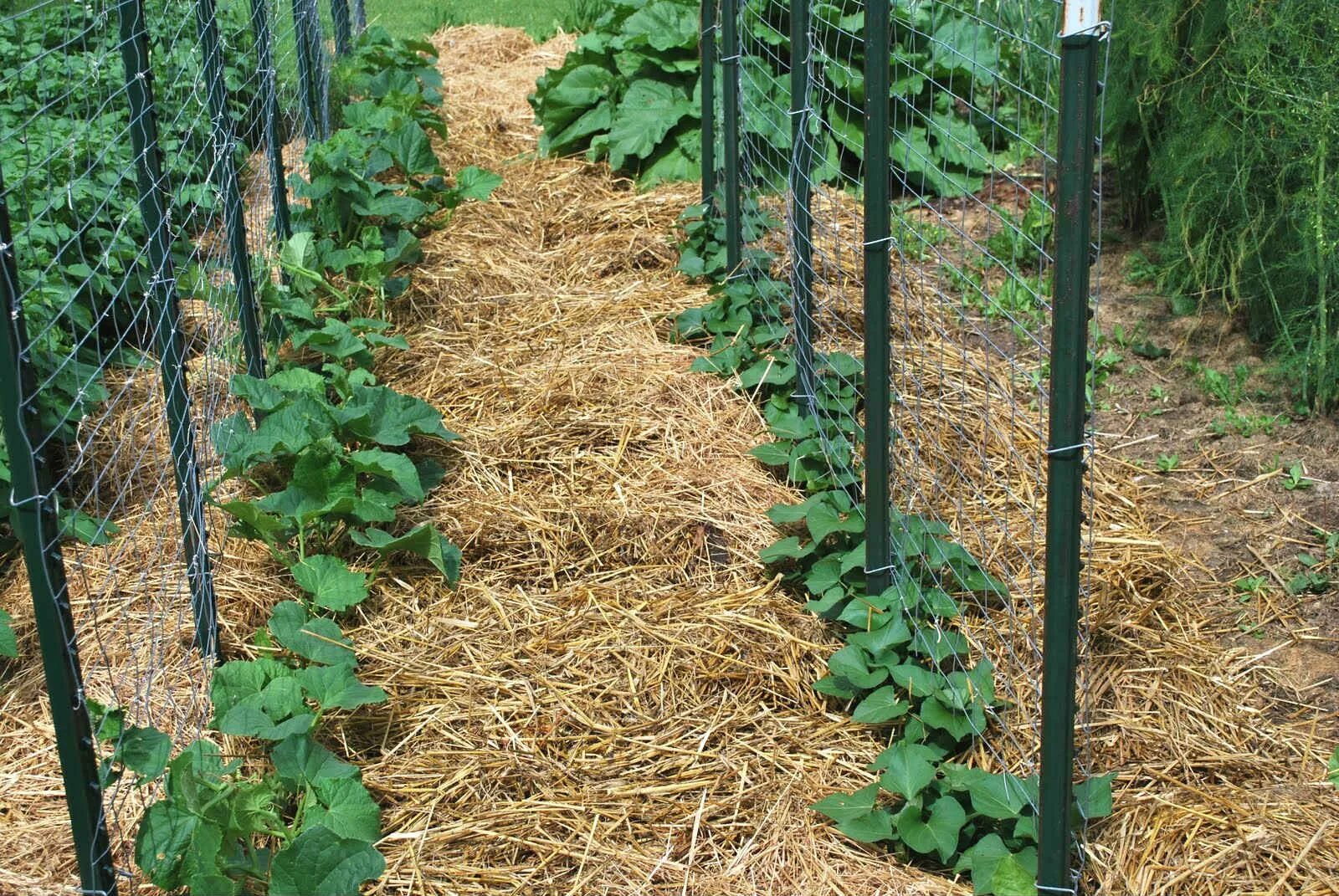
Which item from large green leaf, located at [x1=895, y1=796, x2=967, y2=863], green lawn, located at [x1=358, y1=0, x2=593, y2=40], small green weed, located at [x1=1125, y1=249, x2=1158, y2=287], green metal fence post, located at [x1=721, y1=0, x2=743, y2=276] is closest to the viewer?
large green leaf, located at [x1=895, y1=796, x2=967, y2=863]

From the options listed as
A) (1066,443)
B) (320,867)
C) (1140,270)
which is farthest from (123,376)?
(1140,270)

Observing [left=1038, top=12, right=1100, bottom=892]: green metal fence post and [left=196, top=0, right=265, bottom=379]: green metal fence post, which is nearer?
[left=1038, top=12, right=1100, bottom=892]: green metal fence post

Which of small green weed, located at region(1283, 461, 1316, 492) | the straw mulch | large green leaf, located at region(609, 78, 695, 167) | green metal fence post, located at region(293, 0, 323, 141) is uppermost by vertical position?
green metal fence post, located at region(293, 0, 323, 141)

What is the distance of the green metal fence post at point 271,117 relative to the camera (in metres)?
4.71

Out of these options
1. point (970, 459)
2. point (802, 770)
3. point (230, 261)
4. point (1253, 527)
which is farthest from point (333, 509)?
point (1253, 527)

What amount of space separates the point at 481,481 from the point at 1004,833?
192 centimetres

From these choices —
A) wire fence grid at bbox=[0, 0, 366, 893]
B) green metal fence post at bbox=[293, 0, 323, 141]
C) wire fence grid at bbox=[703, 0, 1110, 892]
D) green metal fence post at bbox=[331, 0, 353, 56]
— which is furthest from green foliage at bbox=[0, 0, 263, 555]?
wire fence grid at bbox=[703, 0, 1110, 892]

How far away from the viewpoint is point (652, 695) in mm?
3137

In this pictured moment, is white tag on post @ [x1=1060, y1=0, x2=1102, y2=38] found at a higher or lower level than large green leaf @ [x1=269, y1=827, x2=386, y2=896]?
higher

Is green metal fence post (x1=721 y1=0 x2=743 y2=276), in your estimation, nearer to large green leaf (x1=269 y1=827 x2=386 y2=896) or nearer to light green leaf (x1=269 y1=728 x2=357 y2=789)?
light green leaf (x1=269 y1=728 x2=357 y2=789)

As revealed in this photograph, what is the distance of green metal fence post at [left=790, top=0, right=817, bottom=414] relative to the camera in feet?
11.7

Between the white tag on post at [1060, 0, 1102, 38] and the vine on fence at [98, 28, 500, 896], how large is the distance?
5.89ft

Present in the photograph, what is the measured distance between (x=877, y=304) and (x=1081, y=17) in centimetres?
116

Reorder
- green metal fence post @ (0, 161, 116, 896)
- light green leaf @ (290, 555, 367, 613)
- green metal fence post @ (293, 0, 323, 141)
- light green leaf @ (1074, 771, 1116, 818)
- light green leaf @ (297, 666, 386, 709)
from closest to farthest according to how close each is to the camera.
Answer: green metal fence post @ (0, 161, 116, 896) → light green leaf @ (1074, 771, 1116, 818) → light green leaf @ (297, 666, 386, 709) → light green leaf @ (290, 555, 367, 613) → green metal fence post @ (293, 0, 323, 141)
